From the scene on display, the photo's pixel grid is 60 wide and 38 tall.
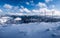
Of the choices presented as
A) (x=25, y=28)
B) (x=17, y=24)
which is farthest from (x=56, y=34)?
(x=17, y=24)

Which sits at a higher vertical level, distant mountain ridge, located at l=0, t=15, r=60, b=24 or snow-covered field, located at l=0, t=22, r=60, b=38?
distant mountain ridge, located at l=0, t=15, r=60, b=24

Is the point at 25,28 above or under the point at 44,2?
under

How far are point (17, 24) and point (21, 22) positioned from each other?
0.06m

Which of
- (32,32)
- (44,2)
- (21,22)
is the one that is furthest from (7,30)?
(44,2)

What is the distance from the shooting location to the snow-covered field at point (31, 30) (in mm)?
1680

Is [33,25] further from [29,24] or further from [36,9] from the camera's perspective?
[36,9]

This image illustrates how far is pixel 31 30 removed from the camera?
67.4 inches

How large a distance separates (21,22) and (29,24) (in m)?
0.12

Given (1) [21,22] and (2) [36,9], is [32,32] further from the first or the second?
(2) [36,9]

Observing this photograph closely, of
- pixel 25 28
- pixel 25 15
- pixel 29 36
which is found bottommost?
pixel 29 36

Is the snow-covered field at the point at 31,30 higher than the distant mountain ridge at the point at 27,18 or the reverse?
the reverse

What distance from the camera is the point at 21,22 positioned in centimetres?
173

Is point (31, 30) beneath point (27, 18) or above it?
beneath

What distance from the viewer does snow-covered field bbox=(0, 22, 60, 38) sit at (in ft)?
5.51
